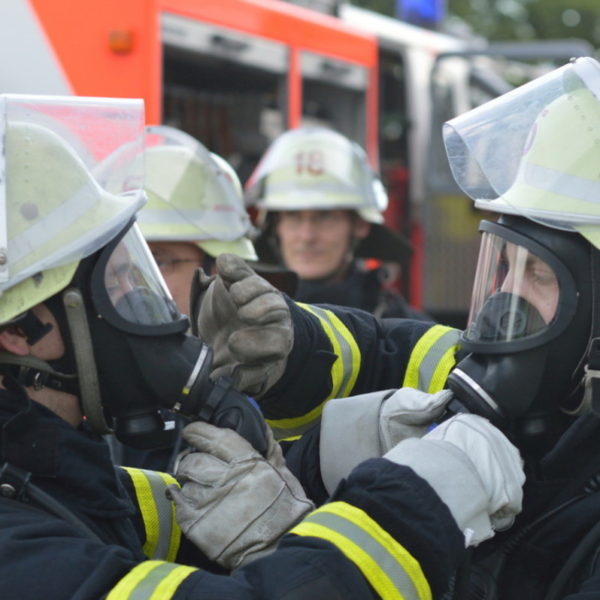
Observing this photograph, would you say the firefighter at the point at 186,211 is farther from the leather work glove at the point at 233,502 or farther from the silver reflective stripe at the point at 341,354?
the leather work glove at the point at 233,502

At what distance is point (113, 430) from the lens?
218 centimetres

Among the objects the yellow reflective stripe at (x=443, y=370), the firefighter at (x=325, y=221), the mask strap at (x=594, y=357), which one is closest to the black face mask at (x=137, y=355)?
the yellow reflective stripe at (x=443, y=370)

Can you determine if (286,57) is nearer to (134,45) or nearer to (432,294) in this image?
(134,45)

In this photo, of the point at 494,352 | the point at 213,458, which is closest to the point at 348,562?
the point at 213,458

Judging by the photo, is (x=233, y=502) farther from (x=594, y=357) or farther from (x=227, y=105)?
(x=227, y=105)

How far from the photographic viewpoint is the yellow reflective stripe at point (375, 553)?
1.88 m

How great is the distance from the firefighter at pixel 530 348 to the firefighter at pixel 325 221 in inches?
100

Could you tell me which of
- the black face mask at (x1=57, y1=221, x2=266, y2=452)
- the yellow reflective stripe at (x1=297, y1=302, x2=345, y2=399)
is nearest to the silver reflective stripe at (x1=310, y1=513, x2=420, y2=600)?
the black face mask at (x1=57, y1=221, x2=266, y2=452)

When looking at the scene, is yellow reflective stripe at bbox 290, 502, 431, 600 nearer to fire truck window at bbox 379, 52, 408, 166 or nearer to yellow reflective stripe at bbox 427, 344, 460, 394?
yellow reflective stripe at bbox 427, 344, 460, 394

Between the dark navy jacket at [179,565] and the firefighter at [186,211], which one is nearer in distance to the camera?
the dark navy jacket at [179,565]

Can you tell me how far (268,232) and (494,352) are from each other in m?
3.27

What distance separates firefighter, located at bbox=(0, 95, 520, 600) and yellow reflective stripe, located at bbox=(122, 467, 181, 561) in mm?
72

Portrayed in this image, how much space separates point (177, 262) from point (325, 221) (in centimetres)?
165

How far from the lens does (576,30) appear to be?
21.5 m
